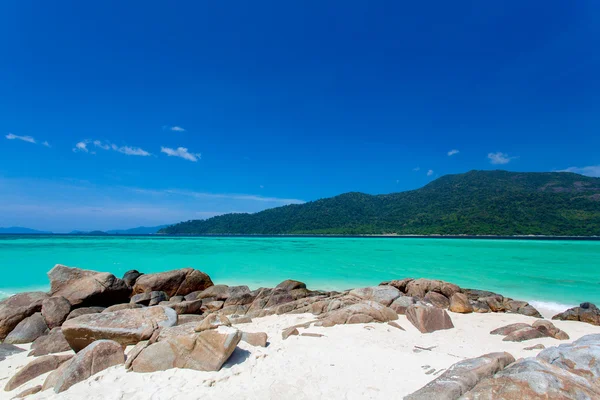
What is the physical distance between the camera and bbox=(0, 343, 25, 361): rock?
7.40 meters

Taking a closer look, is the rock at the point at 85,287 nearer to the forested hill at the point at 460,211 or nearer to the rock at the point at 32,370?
the rock at the point at 32,370

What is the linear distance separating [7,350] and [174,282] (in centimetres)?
651

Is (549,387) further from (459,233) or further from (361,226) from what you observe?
(361,226)

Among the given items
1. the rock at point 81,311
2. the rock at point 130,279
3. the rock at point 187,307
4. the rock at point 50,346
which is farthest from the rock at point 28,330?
the rock at point 130,279

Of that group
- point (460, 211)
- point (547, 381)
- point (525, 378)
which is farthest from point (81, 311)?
point (460, 211)

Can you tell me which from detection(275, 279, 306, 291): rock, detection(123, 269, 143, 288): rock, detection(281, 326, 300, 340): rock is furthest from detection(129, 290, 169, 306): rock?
detection(281, 326, 300, 340): rock

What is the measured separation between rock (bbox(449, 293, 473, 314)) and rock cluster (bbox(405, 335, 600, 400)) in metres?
6.63

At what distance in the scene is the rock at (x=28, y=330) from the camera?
8.52 m

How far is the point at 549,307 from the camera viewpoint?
42.8 feet

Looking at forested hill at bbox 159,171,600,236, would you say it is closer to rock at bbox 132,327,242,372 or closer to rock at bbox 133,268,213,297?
rock at bbox 133,268,213,297

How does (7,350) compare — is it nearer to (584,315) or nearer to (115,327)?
(115,327)

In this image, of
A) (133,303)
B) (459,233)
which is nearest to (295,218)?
(459,233)

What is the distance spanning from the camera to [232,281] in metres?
20.3

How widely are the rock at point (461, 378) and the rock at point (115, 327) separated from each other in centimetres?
584
